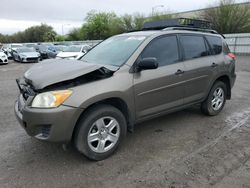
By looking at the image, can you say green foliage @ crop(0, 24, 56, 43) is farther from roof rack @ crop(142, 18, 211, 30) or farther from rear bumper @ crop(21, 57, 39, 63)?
roof rack @ crop(142, 18, 211, 30)

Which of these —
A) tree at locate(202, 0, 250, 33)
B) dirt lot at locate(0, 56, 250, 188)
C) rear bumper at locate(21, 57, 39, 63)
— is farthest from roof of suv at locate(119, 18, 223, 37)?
tree at locate(202, 0, 250, 33)

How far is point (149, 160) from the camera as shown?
10.6 ft

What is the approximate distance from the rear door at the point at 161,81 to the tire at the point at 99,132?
1.36 feet

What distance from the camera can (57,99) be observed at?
2779mm

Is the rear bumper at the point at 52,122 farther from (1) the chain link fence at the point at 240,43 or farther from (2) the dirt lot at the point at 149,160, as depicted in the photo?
(1) the chain link fence at the point at 240,43

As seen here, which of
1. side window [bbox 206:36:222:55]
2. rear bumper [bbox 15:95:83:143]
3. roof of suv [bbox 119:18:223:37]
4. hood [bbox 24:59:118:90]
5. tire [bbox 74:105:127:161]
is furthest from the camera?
side window [bbox 206:36:222:55]

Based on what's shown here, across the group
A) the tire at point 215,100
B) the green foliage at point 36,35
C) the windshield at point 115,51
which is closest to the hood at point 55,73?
the windshield at point 115,51

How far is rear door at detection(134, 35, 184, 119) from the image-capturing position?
349 cm

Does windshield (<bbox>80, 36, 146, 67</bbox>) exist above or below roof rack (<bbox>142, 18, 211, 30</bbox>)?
below

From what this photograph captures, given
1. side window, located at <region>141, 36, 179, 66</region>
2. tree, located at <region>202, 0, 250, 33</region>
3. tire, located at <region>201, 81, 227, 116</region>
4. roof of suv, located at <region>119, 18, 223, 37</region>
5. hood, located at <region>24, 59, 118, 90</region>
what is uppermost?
tree, located at <region>202, 0, 250, 33</region>

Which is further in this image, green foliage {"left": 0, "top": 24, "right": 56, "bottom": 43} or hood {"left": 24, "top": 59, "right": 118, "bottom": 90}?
green foliage {"left": 0, "top": 24, "right": 56, "bottom": 43}

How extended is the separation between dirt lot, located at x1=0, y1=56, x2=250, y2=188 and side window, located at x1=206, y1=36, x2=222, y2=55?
151 centimetres

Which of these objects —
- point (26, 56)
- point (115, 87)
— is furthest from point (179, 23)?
point (26, 56)

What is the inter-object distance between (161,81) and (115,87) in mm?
899
